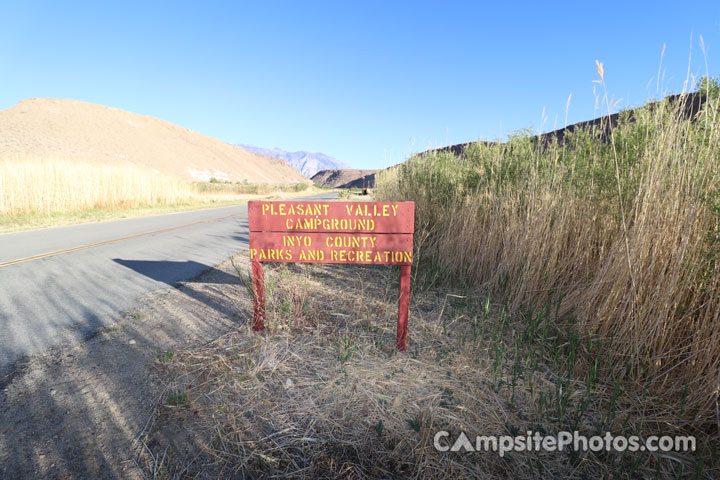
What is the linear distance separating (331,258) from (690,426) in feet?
8.03

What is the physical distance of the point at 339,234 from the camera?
272cm

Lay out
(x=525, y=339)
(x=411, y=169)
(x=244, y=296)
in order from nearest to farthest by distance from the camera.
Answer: (x=525, y=339) → (x=244, y=296) → (x=411, y=169)

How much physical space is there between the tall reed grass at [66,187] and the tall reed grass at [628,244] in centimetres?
1329

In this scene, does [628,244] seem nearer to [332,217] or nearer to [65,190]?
[332,217]

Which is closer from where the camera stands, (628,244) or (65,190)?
(628,244)

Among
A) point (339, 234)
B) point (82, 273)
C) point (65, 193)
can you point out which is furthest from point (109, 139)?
point (339, 234)

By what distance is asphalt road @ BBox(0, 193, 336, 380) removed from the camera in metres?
2.90

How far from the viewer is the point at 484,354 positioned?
2.59m

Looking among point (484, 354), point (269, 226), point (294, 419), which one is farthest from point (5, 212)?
point (484, 354)

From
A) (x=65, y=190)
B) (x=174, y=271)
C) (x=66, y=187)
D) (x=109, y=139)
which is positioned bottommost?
(x=174, y=271)

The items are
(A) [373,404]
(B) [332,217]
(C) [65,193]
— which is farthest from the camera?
(C) [65,193]

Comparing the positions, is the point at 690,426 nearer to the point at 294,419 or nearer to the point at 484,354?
the point at 484,354

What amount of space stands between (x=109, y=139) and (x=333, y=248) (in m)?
78.8

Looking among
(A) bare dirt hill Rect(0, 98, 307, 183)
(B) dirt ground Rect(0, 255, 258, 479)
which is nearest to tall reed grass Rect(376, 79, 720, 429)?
(B) dirt ground Rect(0, 255, 258, 479)
